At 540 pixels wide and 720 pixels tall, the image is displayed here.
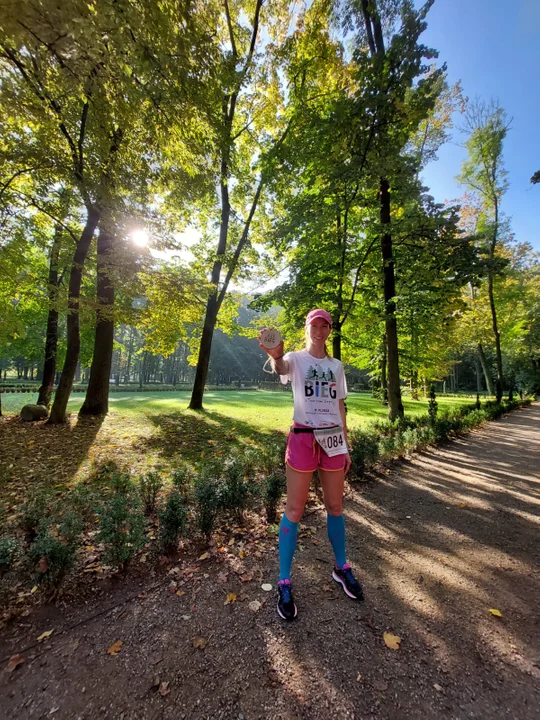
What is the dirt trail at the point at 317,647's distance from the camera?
1.65 m

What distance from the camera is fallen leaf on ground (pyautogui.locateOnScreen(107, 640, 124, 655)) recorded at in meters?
1.96

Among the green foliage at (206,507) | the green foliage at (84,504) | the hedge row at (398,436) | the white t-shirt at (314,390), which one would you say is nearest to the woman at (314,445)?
the white t-shirt at (314,390)

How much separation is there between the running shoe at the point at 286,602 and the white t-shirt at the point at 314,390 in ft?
4.59

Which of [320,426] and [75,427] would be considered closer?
[320,426]

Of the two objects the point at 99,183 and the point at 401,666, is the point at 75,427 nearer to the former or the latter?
the point at 99,183

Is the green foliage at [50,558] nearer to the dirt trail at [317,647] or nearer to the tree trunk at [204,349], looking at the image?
the dirt trail at [317,647]

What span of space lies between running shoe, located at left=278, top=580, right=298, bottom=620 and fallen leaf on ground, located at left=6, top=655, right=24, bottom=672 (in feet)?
5.96

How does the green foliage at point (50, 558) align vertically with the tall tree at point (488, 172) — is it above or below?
below

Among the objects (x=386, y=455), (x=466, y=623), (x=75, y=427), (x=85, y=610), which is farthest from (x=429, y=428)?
(x=75, y=427)

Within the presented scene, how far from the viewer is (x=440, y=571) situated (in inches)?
112

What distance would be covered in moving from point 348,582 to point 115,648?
1.90 metres

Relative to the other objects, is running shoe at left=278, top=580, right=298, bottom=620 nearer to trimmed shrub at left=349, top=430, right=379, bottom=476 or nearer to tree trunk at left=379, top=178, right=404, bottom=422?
trimmed shrub at left=349, top=430, right=379, bottom=476

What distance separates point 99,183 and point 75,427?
7.03 m

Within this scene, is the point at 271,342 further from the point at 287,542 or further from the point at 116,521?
the point at 116,521
